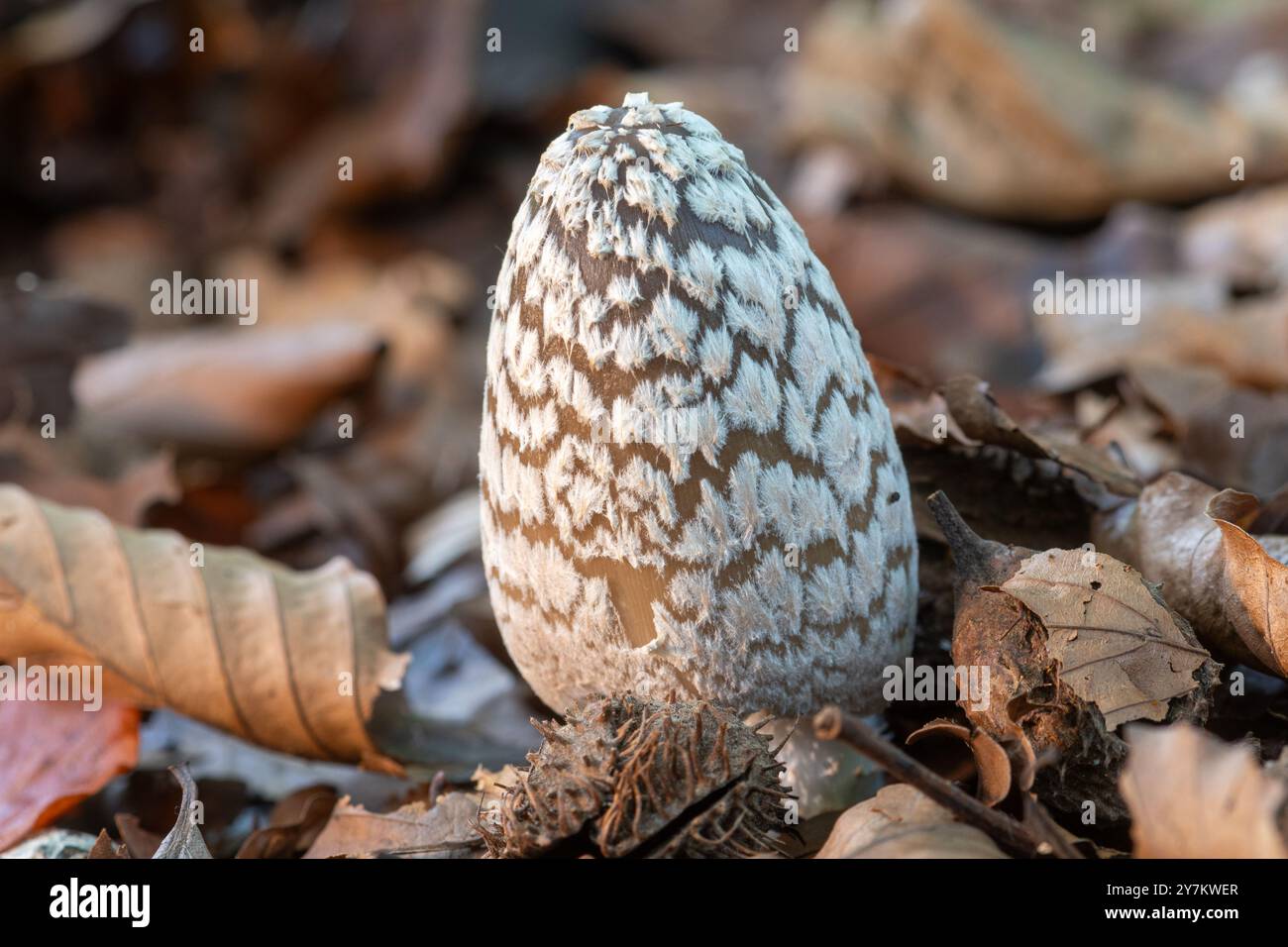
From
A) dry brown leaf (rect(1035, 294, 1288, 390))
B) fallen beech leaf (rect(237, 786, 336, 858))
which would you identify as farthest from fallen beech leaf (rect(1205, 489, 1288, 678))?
dry brown leaf (rect(1035, 294, 1288, 390))

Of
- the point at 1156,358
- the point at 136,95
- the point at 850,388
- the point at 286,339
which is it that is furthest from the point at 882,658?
the point at 136,95

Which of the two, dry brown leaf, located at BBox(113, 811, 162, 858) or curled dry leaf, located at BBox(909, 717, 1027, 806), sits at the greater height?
curled dry leaf, located at BBox(909, 717, 1027, 806)

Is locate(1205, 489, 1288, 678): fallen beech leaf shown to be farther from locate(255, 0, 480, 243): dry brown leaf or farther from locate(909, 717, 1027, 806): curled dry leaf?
locate(255, 0, 480, 243): dry brown leaf

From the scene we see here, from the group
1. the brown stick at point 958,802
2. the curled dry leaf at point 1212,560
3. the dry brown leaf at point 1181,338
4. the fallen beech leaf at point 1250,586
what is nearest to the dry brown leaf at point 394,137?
the dry brown leaf at point 1181,338

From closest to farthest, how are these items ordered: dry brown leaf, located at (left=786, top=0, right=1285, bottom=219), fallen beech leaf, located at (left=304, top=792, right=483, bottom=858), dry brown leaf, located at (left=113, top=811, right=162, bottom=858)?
1. fallen beech leaf, located at (left=304, top=792, right=483, bottom=858)
2. dry brown leaf, located at (left=113, top=811, right=162, bottom=858)
3. dry brown leaf, located at (left=786, top=0, right=1285, bottom=219)

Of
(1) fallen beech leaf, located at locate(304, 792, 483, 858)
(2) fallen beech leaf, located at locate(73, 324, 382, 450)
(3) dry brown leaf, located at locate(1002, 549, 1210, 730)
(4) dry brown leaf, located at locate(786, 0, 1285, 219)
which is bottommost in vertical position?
(1) fallen beech leaf, located at locate(304, 792, 483, 858)
